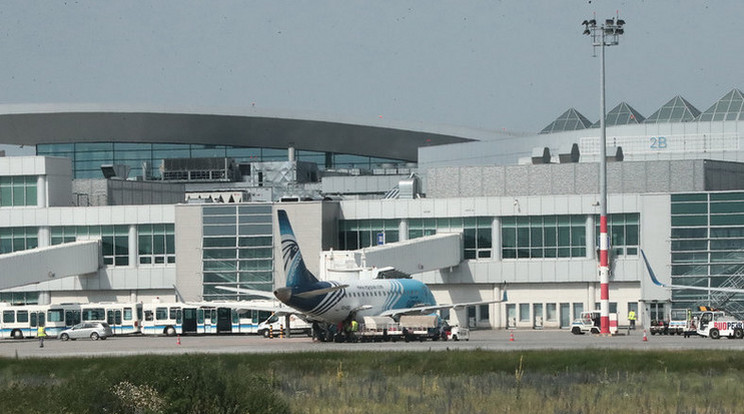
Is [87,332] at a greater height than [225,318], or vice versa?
[225,318]

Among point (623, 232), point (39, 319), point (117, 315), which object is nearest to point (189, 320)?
point (117, 315)

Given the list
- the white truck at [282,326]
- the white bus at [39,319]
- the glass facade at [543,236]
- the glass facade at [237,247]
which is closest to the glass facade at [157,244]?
the glass facade at [237,247]

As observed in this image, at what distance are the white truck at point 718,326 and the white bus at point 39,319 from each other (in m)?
46.1

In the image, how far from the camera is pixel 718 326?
3314 inches

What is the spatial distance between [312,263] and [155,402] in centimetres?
6795

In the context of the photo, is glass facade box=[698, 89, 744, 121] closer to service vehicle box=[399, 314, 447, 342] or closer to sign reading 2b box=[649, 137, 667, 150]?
sign reading 2b box=[649, 137, 667, 150]

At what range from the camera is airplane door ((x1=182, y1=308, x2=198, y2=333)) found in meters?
99.3

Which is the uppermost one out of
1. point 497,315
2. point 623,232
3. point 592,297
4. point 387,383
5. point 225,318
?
point 623,232

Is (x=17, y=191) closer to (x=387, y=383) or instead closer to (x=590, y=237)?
(x=590, y=237)

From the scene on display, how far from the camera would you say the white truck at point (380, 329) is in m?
80.8

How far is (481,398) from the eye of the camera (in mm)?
Result: 42406

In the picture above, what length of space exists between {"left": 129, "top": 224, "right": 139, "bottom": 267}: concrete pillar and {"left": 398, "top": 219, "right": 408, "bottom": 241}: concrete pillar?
2173 cm

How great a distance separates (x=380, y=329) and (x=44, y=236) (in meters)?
40.1

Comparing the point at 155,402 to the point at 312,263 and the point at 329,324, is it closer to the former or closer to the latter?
the point at 329,324
